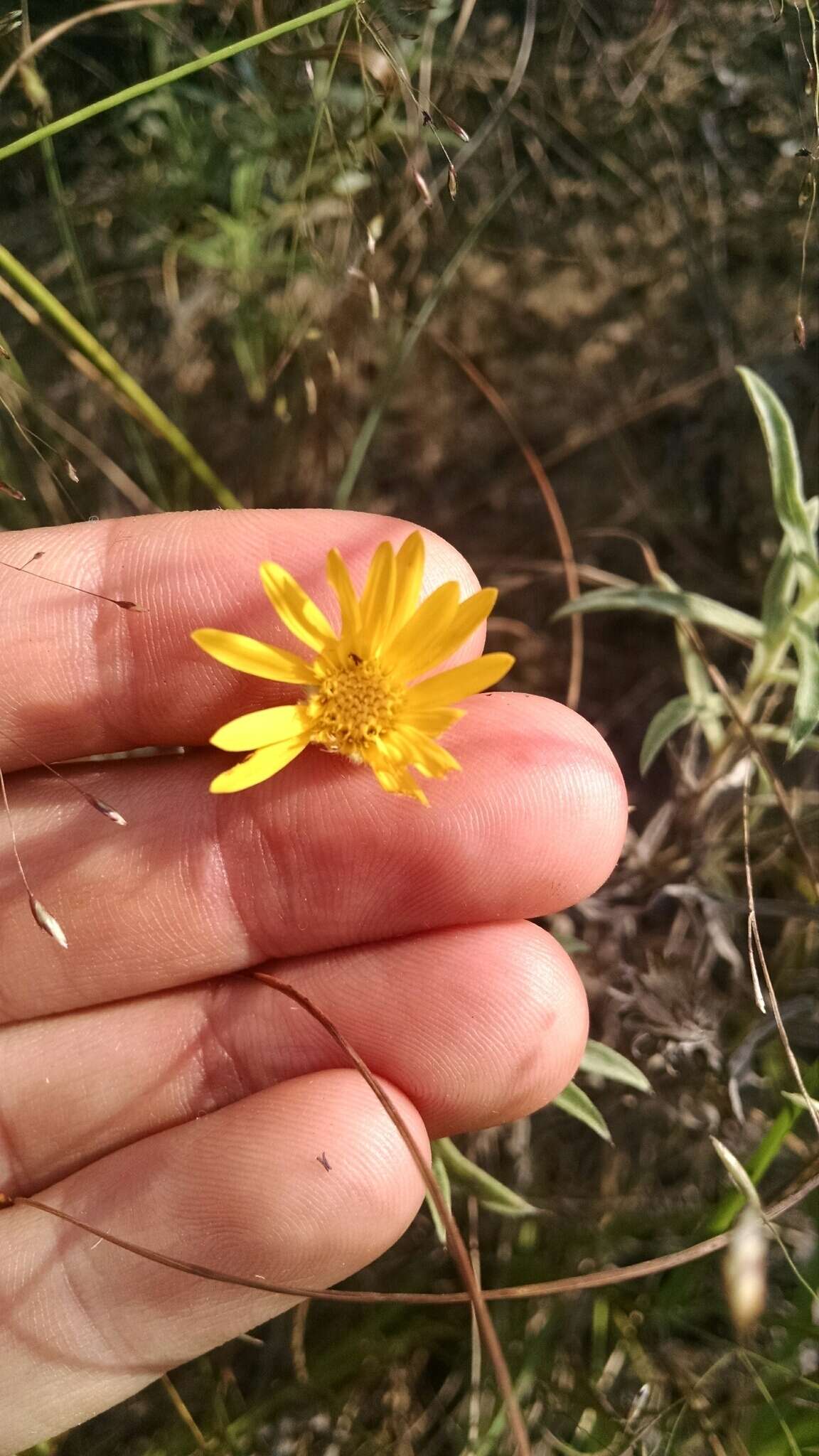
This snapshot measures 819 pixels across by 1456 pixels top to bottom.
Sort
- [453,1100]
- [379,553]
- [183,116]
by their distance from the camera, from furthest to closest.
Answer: [183,116] → [453,1100] → [379,553]

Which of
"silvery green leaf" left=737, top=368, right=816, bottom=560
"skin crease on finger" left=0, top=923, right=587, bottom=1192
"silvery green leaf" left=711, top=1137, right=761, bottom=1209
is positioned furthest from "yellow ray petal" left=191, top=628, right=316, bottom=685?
"silvery green leaf" left=711, top=1137, right=761, bottom=1209

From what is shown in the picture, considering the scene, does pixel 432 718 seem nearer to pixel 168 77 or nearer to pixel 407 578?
pixel 407 578

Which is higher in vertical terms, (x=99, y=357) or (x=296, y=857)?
(x=99, y=357)

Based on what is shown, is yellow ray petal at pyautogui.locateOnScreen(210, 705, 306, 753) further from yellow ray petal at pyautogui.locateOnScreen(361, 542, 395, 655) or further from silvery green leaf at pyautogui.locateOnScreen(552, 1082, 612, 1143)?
silvery green leaf at pyautogui.locateOnScreen(552, 1082, 612, 1143)

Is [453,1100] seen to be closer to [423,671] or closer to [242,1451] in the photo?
[423,671]

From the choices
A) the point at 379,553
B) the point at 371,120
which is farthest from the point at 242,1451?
the point at 371,120

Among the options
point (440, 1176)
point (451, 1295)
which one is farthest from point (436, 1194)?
point (440, 1176)

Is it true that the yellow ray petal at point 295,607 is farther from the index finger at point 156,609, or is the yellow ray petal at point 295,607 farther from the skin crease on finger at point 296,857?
the skin crease on finger at point 296,857
